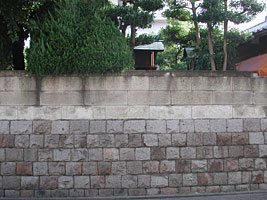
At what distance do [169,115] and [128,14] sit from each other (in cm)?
310

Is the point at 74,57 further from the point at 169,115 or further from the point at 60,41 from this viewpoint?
the point at 169,115

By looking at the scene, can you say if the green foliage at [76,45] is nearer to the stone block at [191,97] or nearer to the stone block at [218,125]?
the stone block at [191,97]

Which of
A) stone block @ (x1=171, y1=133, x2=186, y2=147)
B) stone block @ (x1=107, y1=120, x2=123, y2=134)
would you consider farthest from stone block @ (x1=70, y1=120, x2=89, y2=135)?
stone block @ (x1=171, y1=133, x2=186, y2=147)

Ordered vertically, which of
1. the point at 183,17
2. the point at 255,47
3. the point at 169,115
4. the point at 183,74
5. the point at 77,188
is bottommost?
the point at 77,188

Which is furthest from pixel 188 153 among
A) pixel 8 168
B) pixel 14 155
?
pixel 8 168

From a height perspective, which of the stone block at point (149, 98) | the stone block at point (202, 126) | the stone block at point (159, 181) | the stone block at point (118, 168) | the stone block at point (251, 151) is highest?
the stone block at point (149, 98)

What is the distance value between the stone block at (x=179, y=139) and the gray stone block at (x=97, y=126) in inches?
59.6

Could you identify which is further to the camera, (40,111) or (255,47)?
(255,47)

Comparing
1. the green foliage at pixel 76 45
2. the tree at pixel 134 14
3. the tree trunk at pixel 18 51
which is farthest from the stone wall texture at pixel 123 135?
the tree at pixel 134 14

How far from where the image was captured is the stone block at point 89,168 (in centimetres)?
516

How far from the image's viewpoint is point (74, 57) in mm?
5047

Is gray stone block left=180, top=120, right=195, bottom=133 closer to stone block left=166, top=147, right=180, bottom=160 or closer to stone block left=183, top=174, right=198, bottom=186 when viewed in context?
stone block left=166, top=147, right=180, bottom=160

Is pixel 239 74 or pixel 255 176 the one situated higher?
pixel 239 74

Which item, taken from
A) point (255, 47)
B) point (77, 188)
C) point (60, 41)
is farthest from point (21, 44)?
point (255, 47)
